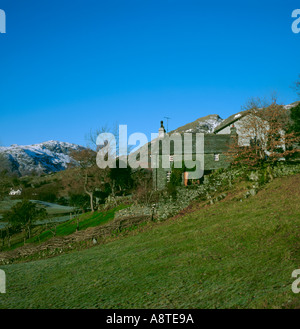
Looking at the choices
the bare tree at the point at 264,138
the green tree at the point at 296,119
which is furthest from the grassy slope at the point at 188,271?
the green tree at the point at 296,119

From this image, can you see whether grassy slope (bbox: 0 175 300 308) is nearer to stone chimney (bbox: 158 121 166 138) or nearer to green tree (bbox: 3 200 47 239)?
green tree (bbox: 3 200 47 239)

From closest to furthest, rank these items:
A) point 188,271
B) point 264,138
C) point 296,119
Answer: point 188,271
point 264,138
point 296,119

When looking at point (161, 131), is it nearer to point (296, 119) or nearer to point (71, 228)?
point (296, 119)

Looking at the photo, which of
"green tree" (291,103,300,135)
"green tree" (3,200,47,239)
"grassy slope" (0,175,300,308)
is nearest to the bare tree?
"green tree" (291,103,300,135)

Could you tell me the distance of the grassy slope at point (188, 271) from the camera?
7093 millimetres

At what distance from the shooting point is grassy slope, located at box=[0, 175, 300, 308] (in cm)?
709

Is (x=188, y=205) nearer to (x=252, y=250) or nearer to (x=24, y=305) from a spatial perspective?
(x=252, y=250)

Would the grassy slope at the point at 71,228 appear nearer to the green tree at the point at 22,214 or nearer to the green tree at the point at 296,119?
the green tree at the point at 22,214

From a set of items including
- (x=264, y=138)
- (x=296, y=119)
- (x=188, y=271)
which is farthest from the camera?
(x=296, y=119)

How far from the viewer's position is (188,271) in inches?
356

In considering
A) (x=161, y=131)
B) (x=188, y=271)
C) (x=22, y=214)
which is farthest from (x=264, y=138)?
(x=22, y=214)

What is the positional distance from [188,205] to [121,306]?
16732mm

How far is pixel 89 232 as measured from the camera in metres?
20.3
